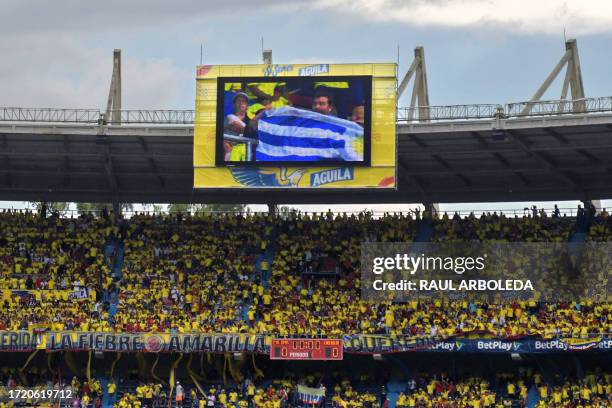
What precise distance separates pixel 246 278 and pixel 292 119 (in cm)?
745

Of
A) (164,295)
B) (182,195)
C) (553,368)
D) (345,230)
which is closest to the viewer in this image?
(553,368)

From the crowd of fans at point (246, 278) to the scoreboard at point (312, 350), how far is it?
52cm

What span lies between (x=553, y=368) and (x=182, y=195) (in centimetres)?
1994

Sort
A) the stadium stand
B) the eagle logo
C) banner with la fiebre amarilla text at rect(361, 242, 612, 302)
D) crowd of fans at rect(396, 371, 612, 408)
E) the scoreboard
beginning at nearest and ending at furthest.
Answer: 1. crowd of fans at rect(396, 371, 612, 408)
2. the scoreboard
3. the stadium stand
4. the eagle logo
5. banner with la fiebre amarilla text at rect(361, 242, 612, 302)

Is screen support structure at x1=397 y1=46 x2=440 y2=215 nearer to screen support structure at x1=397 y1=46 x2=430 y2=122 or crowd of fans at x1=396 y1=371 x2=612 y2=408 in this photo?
screen support structure at x1=397 y1=46 x2=430 y2=122

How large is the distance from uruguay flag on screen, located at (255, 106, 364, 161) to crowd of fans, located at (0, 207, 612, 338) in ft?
19.4

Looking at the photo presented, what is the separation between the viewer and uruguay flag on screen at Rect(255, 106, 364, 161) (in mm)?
44344

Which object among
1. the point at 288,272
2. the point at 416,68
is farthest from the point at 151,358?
the point at 416,68

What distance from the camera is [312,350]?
141 ft

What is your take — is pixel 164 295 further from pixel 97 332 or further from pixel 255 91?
pixel 255 91

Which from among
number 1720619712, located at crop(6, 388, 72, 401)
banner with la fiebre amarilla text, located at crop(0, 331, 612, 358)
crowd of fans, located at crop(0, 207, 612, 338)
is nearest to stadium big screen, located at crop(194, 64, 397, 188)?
crowd of fans, located at crop(0, 207, 612, 338)

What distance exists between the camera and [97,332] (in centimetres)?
4362

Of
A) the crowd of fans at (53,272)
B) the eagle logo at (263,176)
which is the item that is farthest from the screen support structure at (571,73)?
the crowd of fans at (53,272)

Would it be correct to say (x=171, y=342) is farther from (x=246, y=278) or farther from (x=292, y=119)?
(x=292, y=119)
